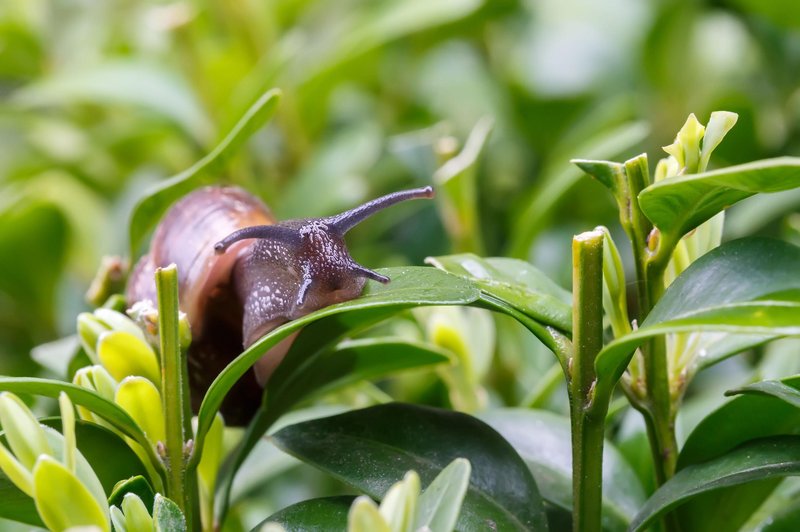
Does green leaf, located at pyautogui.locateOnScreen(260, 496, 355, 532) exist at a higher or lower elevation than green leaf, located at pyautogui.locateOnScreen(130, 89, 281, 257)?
lower

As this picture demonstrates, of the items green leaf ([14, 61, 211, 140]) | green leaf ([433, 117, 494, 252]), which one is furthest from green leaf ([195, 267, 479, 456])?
green leaf ([14, 61, 211, 140])

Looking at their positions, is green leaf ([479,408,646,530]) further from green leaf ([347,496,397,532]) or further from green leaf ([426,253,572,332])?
green leaf ([347,496,397,532])

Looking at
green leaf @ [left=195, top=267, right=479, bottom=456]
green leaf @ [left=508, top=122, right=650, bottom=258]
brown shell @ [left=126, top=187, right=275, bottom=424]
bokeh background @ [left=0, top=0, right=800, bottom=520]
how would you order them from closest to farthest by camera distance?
green leaf @ [left=195, top=267, right=479, bottom=456], brown shell @ [left=126, top=187, right=275, bottom=424], green leaf @ [left=508, top=122, right=650, bottom=258], bokeh background @ [left=0, top=0, right=800, bottom=520]

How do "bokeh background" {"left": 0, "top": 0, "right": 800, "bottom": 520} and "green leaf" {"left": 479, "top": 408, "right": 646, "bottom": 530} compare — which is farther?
"bokeh background" {"left": 0, "top": 0, "right": 800, "bottom": 520}

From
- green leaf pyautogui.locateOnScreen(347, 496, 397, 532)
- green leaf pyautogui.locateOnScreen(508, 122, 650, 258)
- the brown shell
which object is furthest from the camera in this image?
green leaf pyautogui.locateOnScreen(508, 122, 650, 258)

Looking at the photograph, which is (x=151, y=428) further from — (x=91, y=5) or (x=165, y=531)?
(x=91, y=5)

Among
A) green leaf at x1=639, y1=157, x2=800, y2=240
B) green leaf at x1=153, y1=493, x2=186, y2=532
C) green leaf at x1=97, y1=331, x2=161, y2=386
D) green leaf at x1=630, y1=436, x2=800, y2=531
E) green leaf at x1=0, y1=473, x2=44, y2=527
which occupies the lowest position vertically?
green leaf at x1=630, y1=436, x2=800, y2=531

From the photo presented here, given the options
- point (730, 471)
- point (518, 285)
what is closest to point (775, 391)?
point (730, 471)
